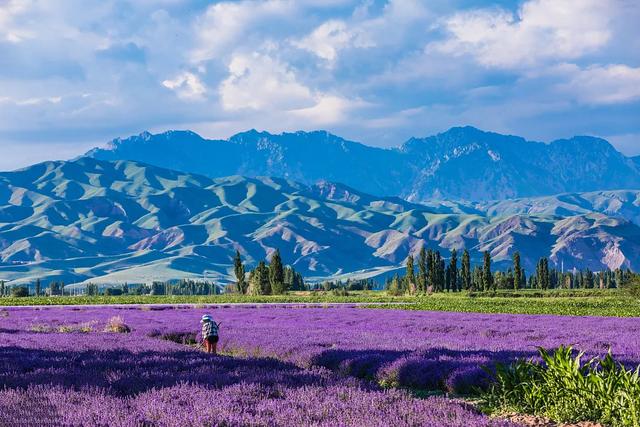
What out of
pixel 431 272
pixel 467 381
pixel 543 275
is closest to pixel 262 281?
pixel 431 272

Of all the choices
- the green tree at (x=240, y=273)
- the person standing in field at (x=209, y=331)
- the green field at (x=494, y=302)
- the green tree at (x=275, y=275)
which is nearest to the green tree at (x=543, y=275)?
the green field at (x=494, y=302)

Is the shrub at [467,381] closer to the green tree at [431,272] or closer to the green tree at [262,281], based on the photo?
the green tree at [262,281]

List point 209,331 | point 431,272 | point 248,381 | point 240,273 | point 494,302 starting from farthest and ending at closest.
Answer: point 431,272 < point 240,273 < point 494,302 < point 209,331 < point 248,381

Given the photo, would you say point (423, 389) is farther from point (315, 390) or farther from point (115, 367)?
point (115, 367)

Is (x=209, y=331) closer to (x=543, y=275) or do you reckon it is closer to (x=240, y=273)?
(x=240, y=273)

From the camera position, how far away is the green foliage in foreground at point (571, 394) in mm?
11445

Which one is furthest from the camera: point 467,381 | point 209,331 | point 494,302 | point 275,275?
point 275,275

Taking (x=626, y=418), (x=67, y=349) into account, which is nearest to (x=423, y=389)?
(x=626, y=418)

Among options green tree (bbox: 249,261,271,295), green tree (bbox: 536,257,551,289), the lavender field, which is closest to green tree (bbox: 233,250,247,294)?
green tree (bbox: 249,261,271,295)

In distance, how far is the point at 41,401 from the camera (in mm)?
12523

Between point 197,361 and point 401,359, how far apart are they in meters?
6.05

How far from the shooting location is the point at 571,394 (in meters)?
12.4

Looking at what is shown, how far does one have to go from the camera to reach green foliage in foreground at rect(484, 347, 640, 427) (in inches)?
451

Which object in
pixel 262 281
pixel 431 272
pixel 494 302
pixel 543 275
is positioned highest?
pixel 262 281
